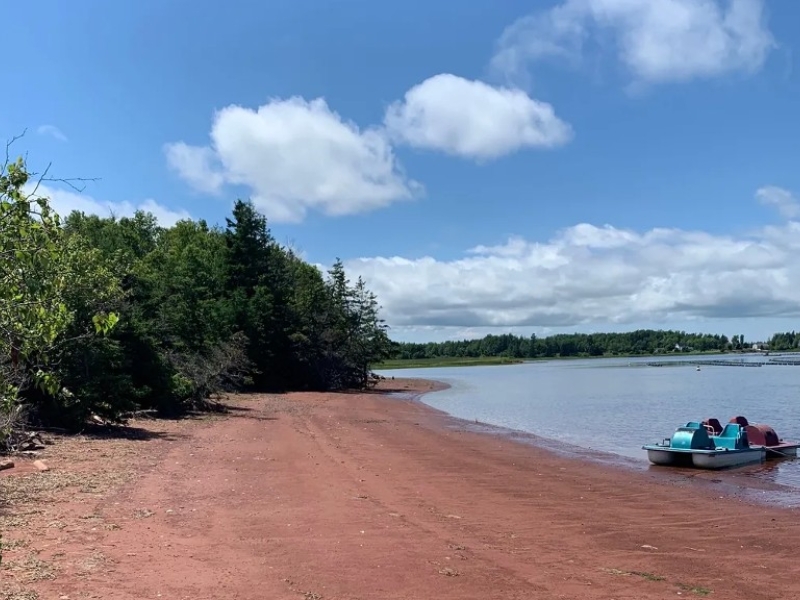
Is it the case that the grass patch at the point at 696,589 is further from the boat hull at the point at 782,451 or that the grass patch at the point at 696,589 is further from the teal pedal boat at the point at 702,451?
the boat hull at the point at 782,451

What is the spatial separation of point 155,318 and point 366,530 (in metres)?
21.0

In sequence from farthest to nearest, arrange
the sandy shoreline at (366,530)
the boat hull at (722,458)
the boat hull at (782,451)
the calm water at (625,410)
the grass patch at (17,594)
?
the calm water at (625,410)
the boat hull at (782,451)
the boat hull at (722,458)
the sandy shoreline at (366,530)
the grass patch at (17,594)

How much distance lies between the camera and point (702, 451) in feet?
59.9

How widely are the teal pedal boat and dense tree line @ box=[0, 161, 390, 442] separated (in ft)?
46.8

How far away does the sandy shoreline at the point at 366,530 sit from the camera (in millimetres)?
6715

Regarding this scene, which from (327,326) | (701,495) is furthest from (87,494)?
(327,326)

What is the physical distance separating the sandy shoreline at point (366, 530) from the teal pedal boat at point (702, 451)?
6.79ft

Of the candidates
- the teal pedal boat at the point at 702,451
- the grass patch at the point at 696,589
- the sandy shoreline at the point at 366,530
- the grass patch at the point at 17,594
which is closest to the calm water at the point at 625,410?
the teal pedal boat at the point at 702,451

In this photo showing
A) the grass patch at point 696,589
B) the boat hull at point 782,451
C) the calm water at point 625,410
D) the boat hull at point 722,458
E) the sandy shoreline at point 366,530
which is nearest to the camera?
the sandy shoreline at point 366,530

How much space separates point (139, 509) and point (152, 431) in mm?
10410

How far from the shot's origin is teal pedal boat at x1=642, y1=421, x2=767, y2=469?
60.2 ft

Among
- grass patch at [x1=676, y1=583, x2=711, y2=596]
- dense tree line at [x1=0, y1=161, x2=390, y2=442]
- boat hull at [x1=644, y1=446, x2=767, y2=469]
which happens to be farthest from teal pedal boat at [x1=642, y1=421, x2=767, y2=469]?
dense tree line at [x1=0, y1=161, x2=390, y2=442]

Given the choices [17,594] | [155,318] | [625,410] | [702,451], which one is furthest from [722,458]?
[155,318]

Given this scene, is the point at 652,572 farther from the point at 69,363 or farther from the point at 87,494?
the point at 69,363
